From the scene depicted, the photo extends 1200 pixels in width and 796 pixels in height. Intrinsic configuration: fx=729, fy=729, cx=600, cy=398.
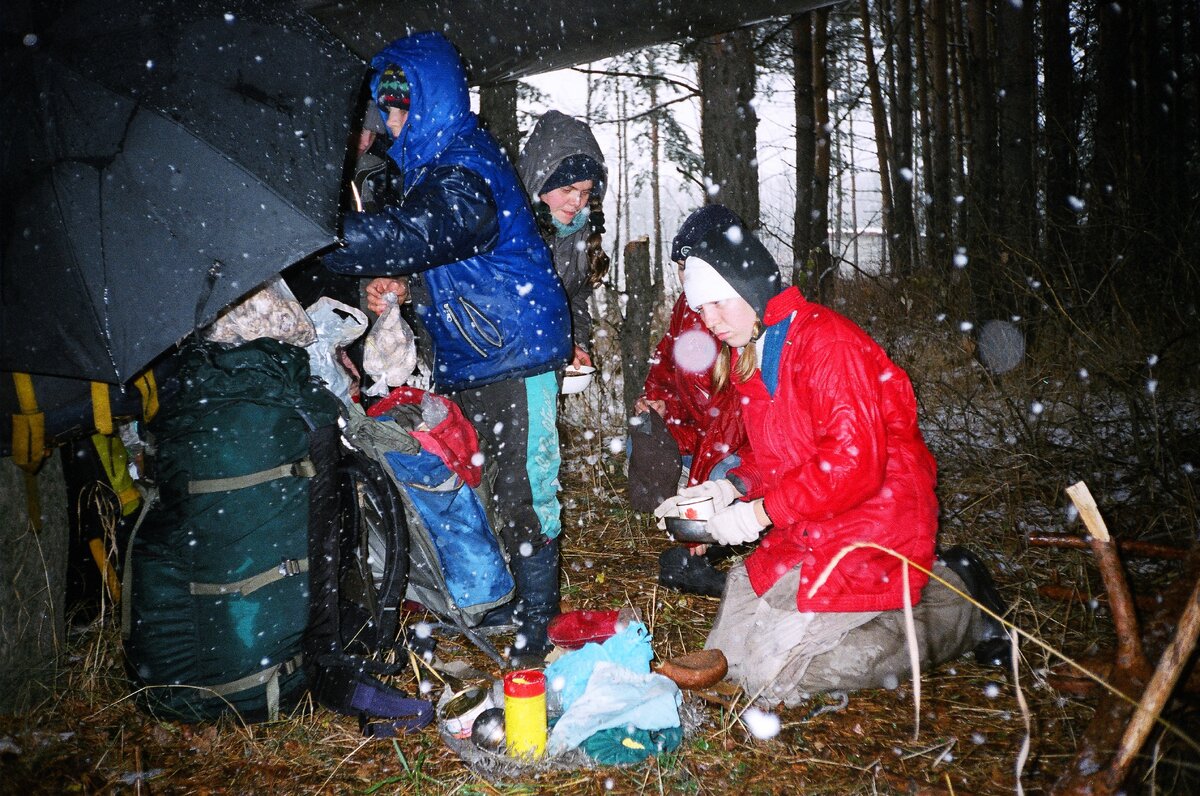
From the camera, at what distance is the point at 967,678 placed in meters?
2.87

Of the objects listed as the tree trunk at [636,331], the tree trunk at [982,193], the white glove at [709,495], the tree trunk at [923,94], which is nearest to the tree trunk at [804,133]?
the tree trunk at [982,193]

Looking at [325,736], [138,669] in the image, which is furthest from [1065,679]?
[138,669]

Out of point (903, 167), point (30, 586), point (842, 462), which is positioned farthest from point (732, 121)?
point (903, 167)

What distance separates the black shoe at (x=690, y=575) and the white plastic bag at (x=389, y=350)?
5.66 feet

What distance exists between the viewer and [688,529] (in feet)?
9.30

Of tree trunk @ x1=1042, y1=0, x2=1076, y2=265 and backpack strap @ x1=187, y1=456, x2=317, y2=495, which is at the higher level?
tree trunk @ x1=1042, y1=0, x2=1076, y2=265

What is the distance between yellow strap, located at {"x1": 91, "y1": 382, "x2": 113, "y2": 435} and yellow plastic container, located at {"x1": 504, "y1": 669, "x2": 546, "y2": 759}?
1683 mm

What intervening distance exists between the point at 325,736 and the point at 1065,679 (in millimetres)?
2710

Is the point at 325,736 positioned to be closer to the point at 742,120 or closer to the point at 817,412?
the point at 817,412

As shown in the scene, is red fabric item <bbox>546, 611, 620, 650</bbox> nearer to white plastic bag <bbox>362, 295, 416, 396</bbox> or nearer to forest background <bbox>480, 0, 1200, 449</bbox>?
white plastic bag <bbox>362, 295, 416, 396</bbox>

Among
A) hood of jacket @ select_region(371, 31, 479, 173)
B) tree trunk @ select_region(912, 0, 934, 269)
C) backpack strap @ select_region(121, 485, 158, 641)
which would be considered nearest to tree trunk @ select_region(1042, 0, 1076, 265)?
tree trunk @ select_region(912, 0, 934, 269)

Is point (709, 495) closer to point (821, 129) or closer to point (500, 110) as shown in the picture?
point (500, 110)

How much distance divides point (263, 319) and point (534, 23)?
2.70 meters

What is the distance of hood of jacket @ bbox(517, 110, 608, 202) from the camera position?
149 inches
